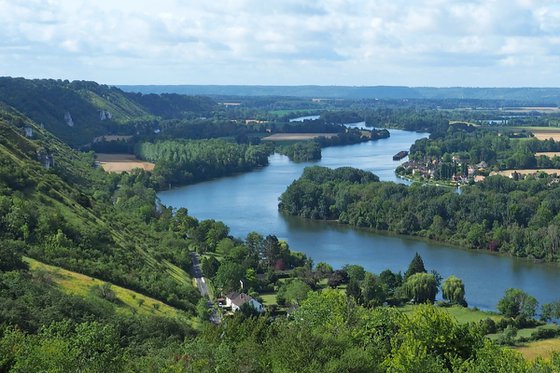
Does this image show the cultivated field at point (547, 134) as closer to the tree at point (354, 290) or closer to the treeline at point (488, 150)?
the treeline at point (488, 150)

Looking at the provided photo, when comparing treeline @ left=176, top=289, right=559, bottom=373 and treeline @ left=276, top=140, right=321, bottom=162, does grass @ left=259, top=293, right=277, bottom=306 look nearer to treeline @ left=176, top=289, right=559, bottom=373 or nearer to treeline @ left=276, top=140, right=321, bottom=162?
treeline @ left=176, top=289, right=559, bottom=373

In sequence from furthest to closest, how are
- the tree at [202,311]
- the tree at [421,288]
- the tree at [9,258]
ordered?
the tree at [421,288] → the tree at [202,311] → the tree at [9,258]

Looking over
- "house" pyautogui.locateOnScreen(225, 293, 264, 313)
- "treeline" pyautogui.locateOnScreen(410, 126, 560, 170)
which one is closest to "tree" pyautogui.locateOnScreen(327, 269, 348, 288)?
"house" pyautogui.locateOnScreen(225, 293, 264, 313)

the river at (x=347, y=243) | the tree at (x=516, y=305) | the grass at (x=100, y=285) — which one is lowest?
the river at (x=347, y=243)

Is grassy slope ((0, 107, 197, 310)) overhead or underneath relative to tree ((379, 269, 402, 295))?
overhead

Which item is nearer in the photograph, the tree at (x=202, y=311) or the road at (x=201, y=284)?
the tree at (x=202, y=311)

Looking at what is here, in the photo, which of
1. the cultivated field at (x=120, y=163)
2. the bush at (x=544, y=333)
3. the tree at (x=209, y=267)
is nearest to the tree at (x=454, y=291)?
the bush at (x=544, y=333)
